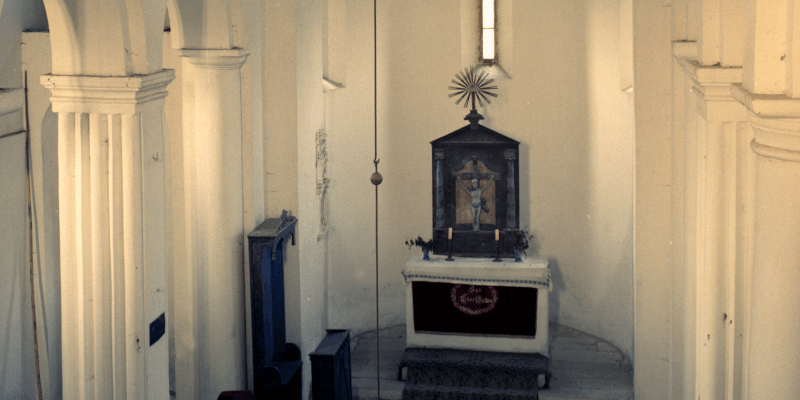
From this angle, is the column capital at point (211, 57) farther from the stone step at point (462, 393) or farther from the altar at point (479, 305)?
the stone step at point (462, 393)

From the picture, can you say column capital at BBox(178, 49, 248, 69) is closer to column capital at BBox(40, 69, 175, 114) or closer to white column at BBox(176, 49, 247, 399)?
white column at BBox(176, 49, 247, 399)

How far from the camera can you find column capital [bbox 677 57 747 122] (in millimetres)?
4793

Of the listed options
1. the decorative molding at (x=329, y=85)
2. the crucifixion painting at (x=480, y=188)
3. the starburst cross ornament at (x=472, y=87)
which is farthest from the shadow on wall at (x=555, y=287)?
the decorative molding at (x=329, y=85)

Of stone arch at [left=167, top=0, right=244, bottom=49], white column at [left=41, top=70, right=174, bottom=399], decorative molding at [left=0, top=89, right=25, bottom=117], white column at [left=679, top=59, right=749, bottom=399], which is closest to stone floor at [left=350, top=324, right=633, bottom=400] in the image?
stone arch at [left=167, top=0, right=244, bottom=49]

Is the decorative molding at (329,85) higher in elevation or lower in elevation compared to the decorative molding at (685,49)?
higher

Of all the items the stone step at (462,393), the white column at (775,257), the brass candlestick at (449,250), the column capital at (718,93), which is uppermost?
the column capital at (718,93)

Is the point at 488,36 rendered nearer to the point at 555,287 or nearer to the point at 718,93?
the point at 555,287

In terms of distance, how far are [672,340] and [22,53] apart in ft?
19.6

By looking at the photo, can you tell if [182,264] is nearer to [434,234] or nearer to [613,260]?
[434,234]

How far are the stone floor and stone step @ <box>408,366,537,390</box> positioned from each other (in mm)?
204

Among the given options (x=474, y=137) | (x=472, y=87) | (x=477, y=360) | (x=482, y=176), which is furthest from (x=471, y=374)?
(x=472, y=87)

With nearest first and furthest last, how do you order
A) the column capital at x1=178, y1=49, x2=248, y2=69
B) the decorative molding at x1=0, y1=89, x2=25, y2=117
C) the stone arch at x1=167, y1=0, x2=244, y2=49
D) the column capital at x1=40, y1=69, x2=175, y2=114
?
the column capital at x1=40, y1=69, x2=175, y2=114, the decorative molding at x1=0, y1=89, x2=25, y2=117, the stone arch at x1=167, y1=0, x2=244, y2=49, the column capital at x1=178, y1=49, x2=248, y2=69

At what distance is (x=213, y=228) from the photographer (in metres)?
8.73

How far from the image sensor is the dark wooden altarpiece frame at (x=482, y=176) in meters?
11.7
